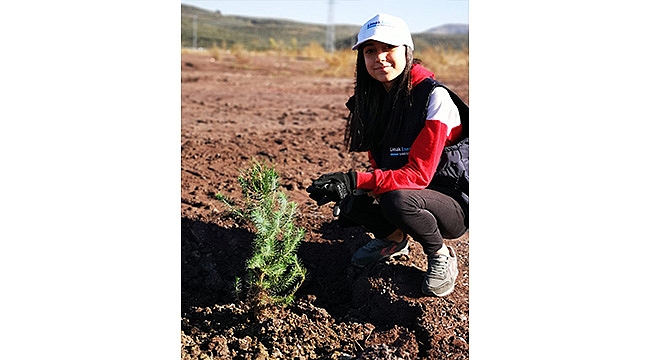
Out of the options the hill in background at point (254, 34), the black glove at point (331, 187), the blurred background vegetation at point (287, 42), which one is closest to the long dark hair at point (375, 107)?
the black glove at point (331, 187)

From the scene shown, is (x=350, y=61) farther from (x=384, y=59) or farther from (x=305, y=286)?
(x=384, y=59)

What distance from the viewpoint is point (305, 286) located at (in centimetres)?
294

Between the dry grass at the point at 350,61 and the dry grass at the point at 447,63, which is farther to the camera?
the dry grass at the point at 350,61

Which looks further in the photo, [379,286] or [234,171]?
[234,171]

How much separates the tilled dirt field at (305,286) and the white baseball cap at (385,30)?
0.91 meters

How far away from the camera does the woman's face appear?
255 cm

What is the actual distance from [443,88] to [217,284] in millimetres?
1237

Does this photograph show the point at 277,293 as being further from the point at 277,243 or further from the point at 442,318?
the point at 442,318

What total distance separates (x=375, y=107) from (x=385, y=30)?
0.35m

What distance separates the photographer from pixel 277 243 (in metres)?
2.64

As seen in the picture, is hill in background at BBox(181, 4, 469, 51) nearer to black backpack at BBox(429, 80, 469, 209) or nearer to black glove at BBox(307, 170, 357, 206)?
black backpack at BBox(429, 80, 469, 209)

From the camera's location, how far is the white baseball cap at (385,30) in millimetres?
2488

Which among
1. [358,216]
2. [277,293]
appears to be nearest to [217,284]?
[277,293]

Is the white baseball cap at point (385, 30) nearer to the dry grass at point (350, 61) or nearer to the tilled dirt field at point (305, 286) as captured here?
the tilled dirt field at point (305, 286)
